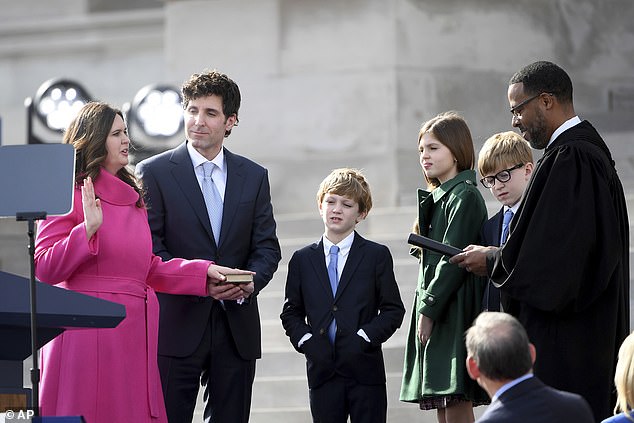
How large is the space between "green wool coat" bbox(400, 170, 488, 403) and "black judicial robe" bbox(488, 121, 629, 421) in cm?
76

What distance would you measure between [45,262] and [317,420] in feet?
5.23

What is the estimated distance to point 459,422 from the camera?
6.63m

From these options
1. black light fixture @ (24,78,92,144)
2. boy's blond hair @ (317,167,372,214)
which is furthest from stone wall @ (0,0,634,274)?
boy's blond hair @ (317,167,372,214)

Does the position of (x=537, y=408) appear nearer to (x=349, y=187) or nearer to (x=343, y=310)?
(x=343, y=310)

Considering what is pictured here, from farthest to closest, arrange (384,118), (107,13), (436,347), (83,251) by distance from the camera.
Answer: (107,13) → (384,118) → (436,347) → (83,251)

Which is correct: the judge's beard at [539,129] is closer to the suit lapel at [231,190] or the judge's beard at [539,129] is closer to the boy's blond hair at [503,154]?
the boy's blond hair at [503,154]

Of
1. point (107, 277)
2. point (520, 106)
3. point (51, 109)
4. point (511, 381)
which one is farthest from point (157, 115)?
point (511, 381)

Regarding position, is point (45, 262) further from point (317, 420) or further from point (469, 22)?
point (469, 22)

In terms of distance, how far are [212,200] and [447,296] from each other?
117cm

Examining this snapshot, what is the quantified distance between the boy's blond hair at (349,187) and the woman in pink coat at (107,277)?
92 cm

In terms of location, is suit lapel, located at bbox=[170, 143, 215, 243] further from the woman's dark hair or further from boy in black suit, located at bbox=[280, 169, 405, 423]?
boy in black suit, located at bbox=[280, 169, 405, 423]

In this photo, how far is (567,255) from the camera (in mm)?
5590

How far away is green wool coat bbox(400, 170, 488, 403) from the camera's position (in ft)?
21.4

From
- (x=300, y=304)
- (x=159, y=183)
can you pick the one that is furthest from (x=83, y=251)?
(x=300, y=304)
